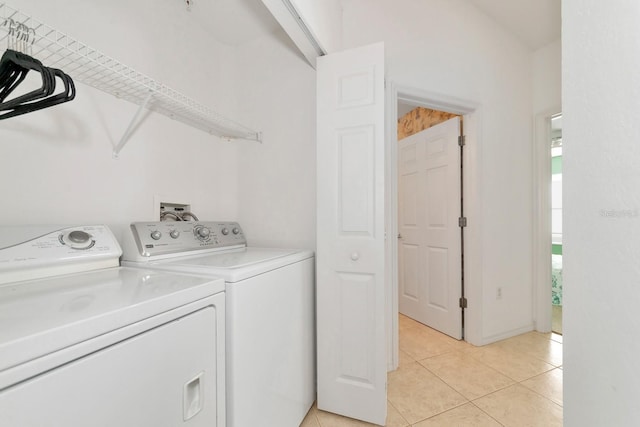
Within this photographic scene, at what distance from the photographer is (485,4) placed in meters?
2.32

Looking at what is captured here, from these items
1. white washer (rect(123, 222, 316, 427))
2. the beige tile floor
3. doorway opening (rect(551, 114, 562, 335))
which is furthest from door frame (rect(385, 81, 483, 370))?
doorway opening (rect(551, 114, 562, 335))

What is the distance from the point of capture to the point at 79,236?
1.00 metres

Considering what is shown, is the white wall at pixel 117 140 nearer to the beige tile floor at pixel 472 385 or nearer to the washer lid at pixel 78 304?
the washer lid at pixel 78 304

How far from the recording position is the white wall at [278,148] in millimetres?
1771

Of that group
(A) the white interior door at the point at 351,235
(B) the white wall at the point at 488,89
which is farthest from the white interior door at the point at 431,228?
(A) the white interior door at the point at 351,235

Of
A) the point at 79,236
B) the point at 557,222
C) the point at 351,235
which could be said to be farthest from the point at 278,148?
the point at 557,222

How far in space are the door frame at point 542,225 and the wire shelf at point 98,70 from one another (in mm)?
2871

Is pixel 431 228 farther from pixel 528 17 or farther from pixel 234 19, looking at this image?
pixel 234 19

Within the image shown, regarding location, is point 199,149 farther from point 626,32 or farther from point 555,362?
point 555,362

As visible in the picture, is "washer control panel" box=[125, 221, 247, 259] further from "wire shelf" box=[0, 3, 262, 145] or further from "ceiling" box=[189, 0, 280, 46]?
"ceiling" box=[189, 0, 280, 46]

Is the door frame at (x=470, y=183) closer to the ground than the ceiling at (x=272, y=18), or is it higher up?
closer to the ground

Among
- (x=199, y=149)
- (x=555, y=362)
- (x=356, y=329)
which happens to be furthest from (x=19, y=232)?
(x=555, y=362)

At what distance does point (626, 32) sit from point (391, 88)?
5.08 feet

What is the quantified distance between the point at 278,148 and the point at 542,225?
267 cm
